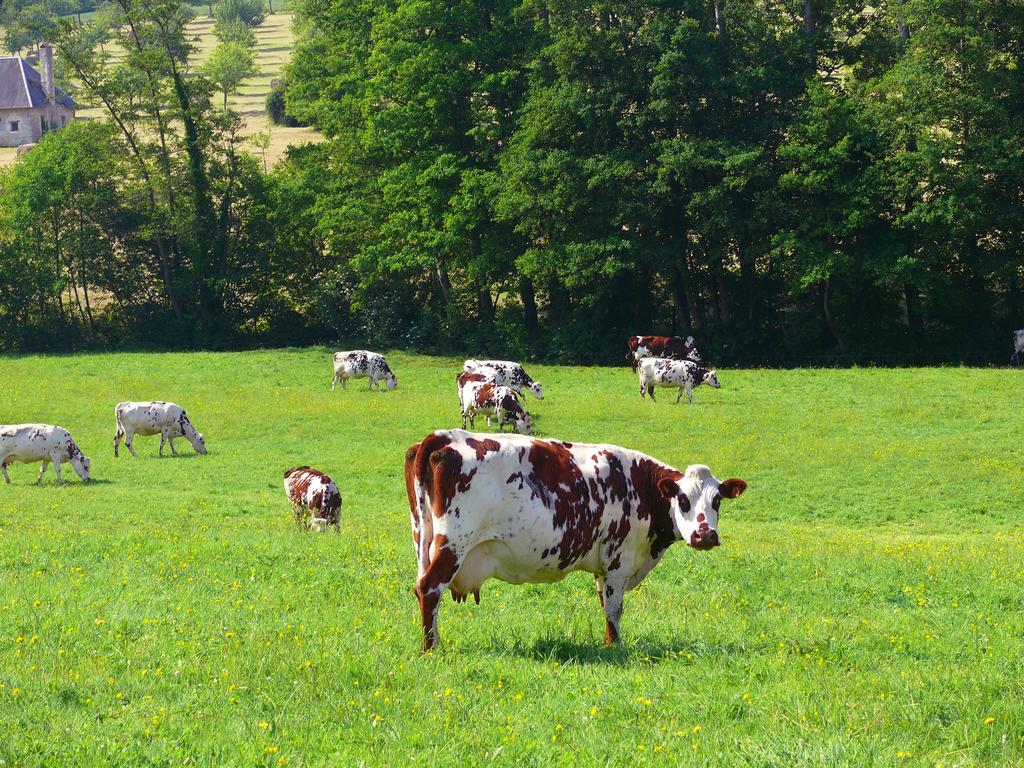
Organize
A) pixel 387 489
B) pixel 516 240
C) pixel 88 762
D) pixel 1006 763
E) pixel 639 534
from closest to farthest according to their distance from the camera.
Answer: pixel 88 762, pixel 1006 763, pixel 639 534, pixel 387 489, pixel 516 240

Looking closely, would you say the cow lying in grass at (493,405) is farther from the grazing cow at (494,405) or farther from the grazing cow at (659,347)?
the grazing cow at (659,347)

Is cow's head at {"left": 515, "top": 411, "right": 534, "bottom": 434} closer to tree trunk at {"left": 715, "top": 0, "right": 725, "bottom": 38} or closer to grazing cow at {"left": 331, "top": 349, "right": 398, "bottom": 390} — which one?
grazing cow at {"left": 331, "top": 349, "right": 398, "bottom": 390}

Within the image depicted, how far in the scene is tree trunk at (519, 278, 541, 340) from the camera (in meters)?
56.3

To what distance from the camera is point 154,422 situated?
3184 cm

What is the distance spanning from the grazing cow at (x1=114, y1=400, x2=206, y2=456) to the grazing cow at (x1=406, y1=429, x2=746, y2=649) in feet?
75.6

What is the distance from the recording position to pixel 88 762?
21.4 feet

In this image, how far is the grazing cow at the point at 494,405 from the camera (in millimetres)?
33281

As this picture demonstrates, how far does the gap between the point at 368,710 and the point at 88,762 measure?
1.80m

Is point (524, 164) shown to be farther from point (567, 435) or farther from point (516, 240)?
point (567, 435)

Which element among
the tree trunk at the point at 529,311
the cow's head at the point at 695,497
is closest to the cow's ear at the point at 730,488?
the cow's head at the point at 695,497

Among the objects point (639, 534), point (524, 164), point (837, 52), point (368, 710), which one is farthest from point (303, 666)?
point (837, 52)

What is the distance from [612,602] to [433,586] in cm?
172

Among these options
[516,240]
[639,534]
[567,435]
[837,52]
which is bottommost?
[567,435]

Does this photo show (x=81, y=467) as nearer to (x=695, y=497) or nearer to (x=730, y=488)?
(x=695, y=497)
